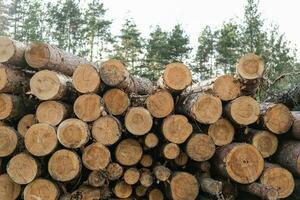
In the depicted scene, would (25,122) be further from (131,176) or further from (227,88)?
(227,88)

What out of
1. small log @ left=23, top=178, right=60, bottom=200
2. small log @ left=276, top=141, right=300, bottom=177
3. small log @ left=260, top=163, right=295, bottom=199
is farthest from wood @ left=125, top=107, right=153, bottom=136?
small log @ left=276, top=141, right=300, bottom=177

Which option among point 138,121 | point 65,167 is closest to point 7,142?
point 65,167

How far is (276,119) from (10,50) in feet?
11.1

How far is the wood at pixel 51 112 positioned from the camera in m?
5.43

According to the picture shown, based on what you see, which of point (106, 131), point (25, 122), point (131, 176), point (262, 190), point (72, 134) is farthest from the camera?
point (25, 122)

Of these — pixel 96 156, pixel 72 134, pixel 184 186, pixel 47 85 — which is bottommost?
pixel 184 186

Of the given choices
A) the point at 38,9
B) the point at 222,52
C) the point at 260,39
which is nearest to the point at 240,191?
the point at 260,39

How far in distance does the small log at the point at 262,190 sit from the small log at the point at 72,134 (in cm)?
199

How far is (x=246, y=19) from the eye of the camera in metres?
24.5

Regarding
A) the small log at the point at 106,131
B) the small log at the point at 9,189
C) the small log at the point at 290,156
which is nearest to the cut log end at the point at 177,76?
the small log at the point at 106,131

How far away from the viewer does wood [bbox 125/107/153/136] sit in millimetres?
5431

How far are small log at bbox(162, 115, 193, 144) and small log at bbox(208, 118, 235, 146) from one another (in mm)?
320

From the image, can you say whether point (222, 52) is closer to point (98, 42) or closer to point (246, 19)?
point (246, 19)

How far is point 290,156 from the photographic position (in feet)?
17.7
